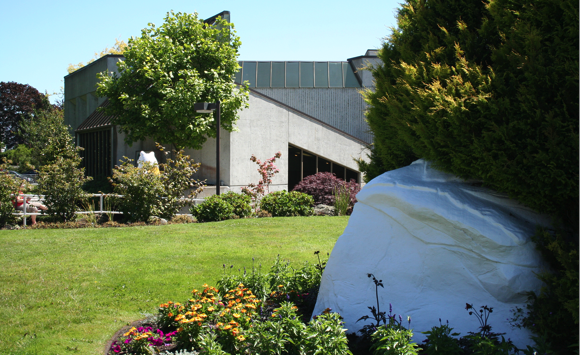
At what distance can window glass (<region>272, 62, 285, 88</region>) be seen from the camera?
101 feet

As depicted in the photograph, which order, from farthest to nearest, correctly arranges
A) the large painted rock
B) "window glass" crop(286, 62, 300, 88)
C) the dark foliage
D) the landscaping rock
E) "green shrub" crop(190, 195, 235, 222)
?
the dark foliage → "window glass" crop(286, 62, 300, 88) → the landscaping rock → "green shrub" crop(190, 195, 235, 222) → the large painted rock

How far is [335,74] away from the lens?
3061 cm

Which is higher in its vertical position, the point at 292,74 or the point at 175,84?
the point at 292,74

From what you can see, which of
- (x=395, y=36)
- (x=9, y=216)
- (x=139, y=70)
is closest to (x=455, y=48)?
(x=395, y=36)

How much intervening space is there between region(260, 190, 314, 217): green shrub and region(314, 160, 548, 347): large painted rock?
10.7 metres

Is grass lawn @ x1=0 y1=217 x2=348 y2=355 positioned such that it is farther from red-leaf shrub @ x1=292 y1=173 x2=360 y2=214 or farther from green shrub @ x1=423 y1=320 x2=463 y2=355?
red-leaf shrub @ x1=292 y1=173 x2=360 y2=214

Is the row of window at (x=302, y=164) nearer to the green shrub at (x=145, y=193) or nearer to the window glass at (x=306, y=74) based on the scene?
the green shrub at (x=145, y=193)

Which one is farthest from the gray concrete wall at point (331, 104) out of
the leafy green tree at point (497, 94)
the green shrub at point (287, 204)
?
the leafy green tree at point (497, 94)

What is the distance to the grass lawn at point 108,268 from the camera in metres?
4.56

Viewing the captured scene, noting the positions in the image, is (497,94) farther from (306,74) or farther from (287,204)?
(306,74)

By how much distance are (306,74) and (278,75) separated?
6.96 ft

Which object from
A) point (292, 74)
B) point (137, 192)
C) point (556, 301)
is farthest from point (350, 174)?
point (556, 301)

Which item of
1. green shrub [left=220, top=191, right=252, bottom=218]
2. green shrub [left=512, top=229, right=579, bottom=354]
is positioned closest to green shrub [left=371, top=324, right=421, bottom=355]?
green shrub [left=512, top=229, right=579, bottom=354]

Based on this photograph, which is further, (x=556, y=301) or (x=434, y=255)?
(x=434, y=255)
